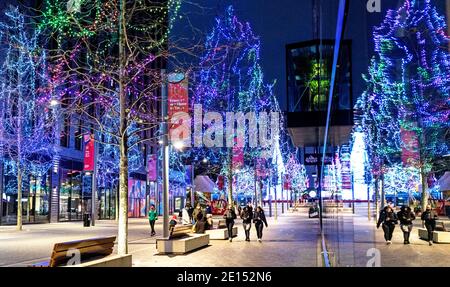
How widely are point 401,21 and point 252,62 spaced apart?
2986 cm

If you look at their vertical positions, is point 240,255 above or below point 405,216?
below

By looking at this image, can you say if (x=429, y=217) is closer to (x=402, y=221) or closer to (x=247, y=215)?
(x=402, y=221)

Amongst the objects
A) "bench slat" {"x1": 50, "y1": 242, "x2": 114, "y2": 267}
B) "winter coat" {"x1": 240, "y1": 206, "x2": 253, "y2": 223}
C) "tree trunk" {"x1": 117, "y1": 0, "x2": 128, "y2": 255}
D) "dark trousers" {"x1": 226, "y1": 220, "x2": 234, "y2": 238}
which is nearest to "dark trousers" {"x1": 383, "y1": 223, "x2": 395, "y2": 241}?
"winter coat" {"x1": 240, "y1": 206, "x2": 253, "y2": 223}

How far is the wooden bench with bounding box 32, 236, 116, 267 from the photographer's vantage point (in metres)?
10.0

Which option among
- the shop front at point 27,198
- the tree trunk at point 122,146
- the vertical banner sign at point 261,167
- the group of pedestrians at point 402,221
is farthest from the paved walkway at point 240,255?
the vertical banner sign at point 261,167

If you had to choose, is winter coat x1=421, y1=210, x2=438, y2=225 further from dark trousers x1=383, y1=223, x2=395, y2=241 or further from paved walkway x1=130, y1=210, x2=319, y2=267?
paved walkway x1=130, y1=210, x2=319, y2=267

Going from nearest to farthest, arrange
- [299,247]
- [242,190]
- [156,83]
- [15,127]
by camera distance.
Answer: [156,83] → [299,247] → [15,127] → [242,190]

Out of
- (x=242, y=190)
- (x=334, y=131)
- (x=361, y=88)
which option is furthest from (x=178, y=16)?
(x=242, y=190)

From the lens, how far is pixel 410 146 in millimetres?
12734

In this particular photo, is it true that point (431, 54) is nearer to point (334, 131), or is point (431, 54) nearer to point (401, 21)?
point (401, 21)

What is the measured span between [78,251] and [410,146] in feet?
26.7

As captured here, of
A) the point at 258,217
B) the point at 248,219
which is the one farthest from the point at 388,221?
the point at 248,219

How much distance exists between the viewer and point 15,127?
33312mm

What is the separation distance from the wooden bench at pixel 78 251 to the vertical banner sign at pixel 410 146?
294 inches
